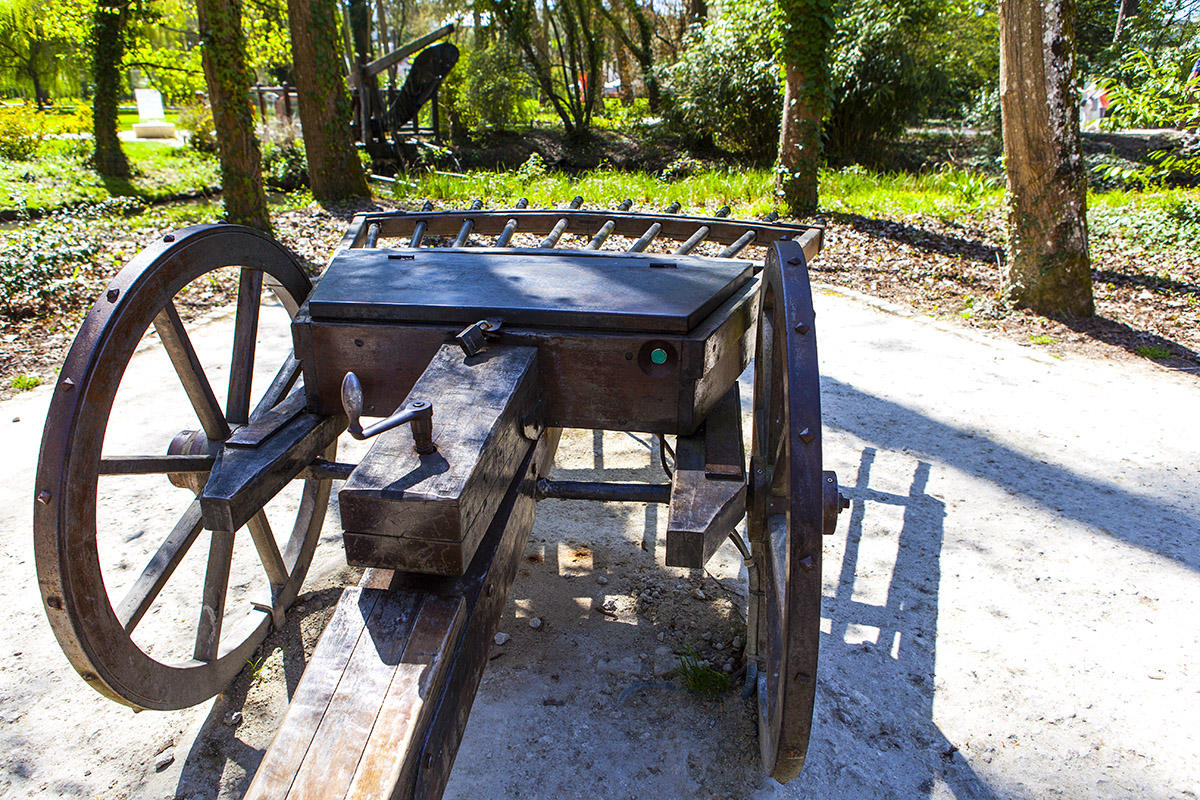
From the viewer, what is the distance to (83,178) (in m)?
11.2

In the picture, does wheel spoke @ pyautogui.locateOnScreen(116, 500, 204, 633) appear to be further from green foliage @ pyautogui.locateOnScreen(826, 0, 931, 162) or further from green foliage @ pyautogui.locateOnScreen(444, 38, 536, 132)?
green foliage @ pyautogui.locateOnScreen(444, 38, 536, 132)

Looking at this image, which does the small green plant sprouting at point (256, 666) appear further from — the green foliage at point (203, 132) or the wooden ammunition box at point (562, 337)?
the green foliage at point (203, 132)

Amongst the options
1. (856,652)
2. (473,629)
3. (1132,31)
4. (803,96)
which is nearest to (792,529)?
(473,629)

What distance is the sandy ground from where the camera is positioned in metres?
1.97

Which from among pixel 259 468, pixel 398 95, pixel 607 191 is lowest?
pixel 259 468

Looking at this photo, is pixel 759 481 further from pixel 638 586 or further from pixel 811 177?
pixel 811 177

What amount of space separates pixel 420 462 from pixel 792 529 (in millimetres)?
674

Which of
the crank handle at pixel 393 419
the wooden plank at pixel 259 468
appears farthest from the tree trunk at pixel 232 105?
the crank handle at pixel 393 419

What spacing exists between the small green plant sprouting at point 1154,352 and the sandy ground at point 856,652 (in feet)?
4.45

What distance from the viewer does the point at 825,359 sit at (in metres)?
5.07

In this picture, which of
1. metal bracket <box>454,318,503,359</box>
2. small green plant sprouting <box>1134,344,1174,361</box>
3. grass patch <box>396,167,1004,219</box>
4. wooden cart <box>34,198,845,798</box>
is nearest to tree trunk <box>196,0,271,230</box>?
grass patch <box>396,167,1004,219</box>

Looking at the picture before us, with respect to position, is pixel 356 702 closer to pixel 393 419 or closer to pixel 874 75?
pixel 393 419

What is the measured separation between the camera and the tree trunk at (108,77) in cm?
1061

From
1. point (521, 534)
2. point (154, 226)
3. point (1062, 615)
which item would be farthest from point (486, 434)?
point (154, 226)
